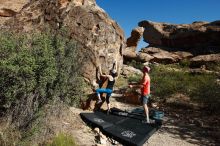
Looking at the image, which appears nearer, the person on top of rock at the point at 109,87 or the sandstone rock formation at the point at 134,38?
the person on top of rock at the point at 109,87

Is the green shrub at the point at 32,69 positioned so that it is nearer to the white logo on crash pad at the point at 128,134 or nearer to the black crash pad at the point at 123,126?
the black crash pad at the point at 123,126

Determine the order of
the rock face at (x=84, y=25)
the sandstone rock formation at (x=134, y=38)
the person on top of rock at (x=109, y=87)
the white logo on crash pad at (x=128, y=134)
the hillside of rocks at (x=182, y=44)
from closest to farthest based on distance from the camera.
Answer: the white logo on crash pad at (x=128, y=134) → the person on top of rock at (x=109, y=87) → the rock face at (x=84, y=25) → the hillside of rocks at (x=182, y=44) → the sandstone rock formation at (x=134, y=38)

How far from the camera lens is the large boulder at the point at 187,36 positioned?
44.6 metres

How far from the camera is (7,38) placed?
8352 millimetres

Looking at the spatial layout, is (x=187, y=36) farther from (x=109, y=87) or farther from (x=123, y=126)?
(x=123, y=126)

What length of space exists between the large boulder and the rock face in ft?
104

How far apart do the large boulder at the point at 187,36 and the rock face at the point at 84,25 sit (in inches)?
1251

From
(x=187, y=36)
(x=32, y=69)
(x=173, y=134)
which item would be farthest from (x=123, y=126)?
(x=187, y=36)

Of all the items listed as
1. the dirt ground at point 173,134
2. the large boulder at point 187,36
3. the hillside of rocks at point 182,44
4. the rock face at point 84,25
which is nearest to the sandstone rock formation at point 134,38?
the hillside of rocks at point 182,44

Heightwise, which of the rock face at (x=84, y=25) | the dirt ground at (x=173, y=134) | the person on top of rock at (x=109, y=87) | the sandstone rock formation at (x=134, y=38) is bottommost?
the dirt ground at (x=173, y=134)

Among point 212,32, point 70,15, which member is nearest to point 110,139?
point 70,15

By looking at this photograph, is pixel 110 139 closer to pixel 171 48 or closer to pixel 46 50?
pixel 46 50

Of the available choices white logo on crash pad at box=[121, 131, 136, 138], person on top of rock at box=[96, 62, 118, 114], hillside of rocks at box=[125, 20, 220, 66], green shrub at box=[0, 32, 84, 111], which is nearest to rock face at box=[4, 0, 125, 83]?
person on top of rock at box=[96, 62, 118, 114]

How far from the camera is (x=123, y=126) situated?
920 cm
